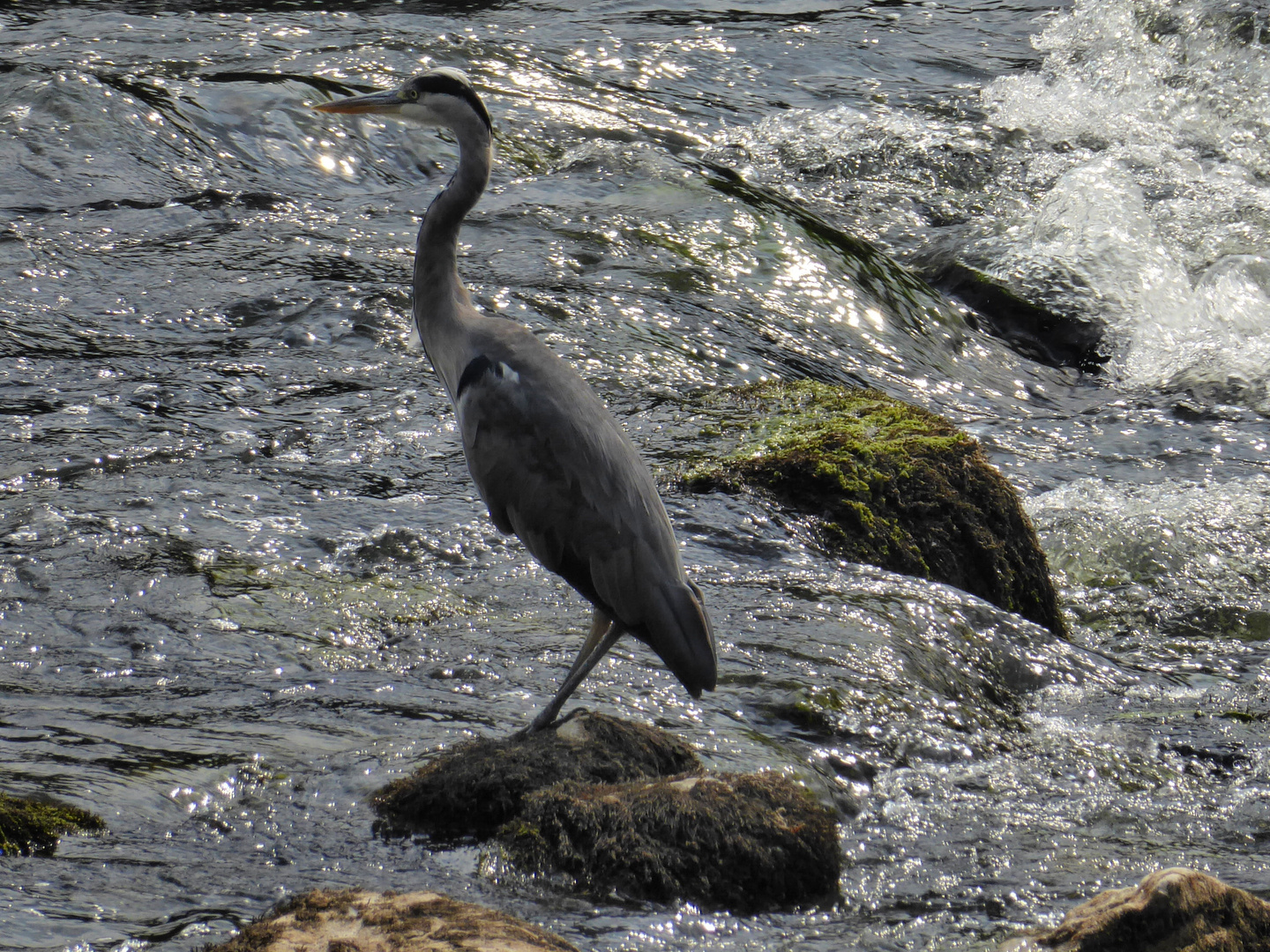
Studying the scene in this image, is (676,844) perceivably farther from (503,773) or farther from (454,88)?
(454,88)

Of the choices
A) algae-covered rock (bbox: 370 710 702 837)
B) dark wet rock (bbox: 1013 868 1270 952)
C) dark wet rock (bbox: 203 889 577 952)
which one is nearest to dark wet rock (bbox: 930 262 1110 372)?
algae-covered rock (bbox: 370 710 702 837)

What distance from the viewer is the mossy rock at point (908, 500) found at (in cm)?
589

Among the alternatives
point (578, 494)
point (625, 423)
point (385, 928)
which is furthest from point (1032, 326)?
point (385, 928)

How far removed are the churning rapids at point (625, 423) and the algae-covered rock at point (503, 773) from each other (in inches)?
4.4

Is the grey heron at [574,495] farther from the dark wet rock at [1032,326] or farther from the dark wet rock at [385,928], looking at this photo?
the dark wet rock at [1032,326]

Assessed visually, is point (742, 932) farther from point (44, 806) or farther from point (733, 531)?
point (733, 531)

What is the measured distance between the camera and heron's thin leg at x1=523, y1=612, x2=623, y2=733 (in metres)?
4.05

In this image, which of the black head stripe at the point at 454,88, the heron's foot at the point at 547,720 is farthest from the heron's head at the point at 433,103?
the heron's foot at the point at 547,720

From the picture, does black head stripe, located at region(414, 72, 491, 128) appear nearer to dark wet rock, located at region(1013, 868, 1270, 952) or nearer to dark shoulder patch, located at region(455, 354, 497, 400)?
dark shoulder patch, located at region(455, 354, 497, 400)

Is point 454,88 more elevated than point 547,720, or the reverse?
point 454,88

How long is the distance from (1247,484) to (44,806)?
6673 mm

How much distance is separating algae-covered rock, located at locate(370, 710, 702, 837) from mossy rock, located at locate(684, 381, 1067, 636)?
2.15 meters

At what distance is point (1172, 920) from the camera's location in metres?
2.89

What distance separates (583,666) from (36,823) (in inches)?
61.6
